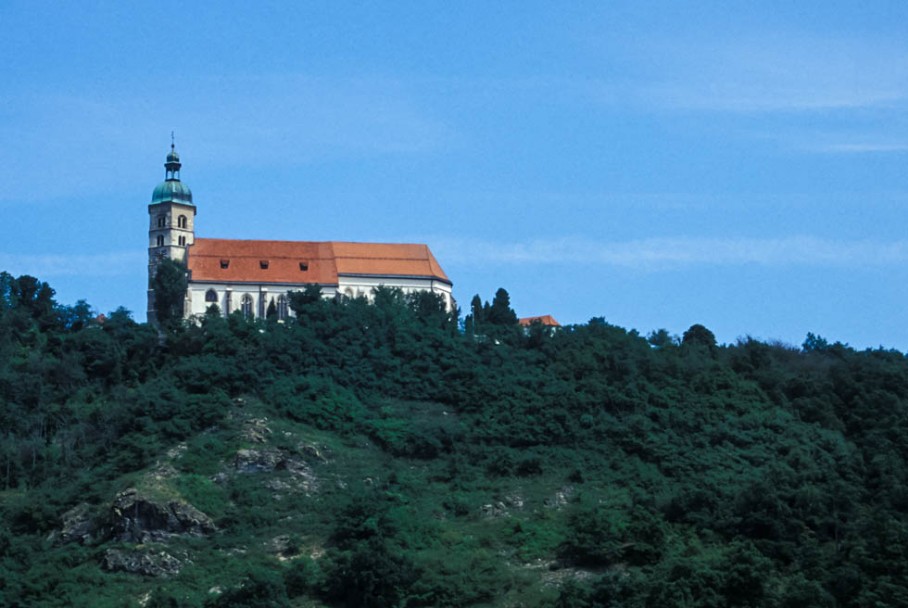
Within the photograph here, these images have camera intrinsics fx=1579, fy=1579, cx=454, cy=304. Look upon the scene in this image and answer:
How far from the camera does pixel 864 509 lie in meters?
69.7

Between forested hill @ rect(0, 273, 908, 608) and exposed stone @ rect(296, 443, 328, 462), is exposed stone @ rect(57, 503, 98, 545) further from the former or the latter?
exposed stone @ rect(296, 443, 328, 462)

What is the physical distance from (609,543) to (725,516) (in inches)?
251

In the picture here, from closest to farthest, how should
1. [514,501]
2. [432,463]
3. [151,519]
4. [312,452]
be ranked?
[151,519] → [514,501] → [312,452] → [432,463]

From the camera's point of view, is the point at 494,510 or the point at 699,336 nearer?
the point at 494,510

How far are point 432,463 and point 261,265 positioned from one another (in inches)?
1195

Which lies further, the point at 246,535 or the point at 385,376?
the point at 385,376

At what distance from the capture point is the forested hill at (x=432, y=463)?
208 feet

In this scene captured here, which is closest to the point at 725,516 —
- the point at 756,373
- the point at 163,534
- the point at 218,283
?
the point at 756,373

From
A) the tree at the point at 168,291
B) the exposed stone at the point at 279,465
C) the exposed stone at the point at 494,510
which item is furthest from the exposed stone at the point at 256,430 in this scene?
the tree at the point at 168,291

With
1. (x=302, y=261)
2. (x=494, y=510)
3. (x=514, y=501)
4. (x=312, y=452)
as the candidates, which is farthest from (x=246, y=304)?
(x=494, y=510)

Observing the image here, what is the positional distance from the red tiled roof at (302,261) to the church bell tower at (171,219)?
0.90 m

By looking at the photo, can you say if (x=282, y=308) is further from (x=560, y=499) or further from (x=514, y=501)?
(x=560, y=499)

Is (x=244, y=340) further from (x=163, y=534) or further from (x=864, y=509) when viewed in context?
(x=864, y=509)

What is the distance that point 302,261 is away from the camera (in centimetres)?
10431
